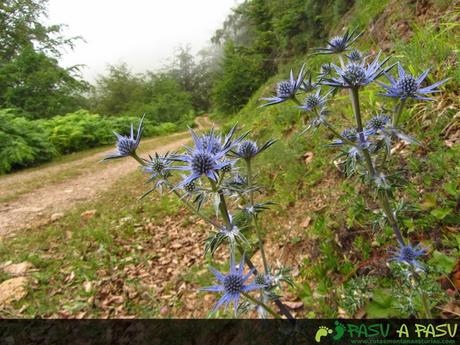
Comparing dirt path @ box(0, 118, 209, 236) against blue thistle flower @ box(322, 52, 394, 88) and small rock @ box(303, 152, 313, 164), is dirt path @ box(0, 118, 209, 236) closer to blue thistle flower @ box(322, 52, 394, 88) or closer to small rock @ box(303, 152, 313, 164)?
small rock @ box(303, 152, 313, 164)

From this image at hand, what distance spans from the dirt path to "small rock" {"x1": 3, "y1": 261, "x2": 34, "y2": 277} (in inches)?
41.5

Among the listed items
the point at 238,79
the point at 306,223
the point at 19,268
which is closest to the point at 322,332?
the point at 306,223

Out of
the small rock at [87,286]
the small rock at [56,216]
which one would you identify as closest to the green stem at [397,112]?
the small rock at [87,286]

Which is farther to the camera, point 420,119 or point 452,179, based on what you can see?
point 420,119

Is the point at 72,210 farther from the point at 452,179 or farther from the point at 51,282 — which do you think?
the point at 452,179

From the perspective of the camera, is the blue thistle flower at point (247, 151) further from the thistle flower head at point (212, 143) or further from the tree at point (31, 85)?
the tree at point (31, 85)

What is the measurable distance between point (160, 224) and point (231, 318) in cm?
228

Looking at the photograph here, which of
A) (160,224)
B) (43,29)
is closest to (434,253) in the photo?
(160,224)

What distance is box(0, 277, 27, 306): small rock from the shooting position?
2.89 m

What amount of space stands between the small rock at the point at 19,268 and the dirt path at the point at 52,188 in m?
1.05

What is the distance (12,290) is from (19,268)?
0.42 metres

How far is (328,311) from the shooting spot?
1.96 m

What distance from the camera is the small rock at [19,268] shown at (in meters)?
3.27

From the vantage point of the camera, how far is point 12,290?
9.82 feet
